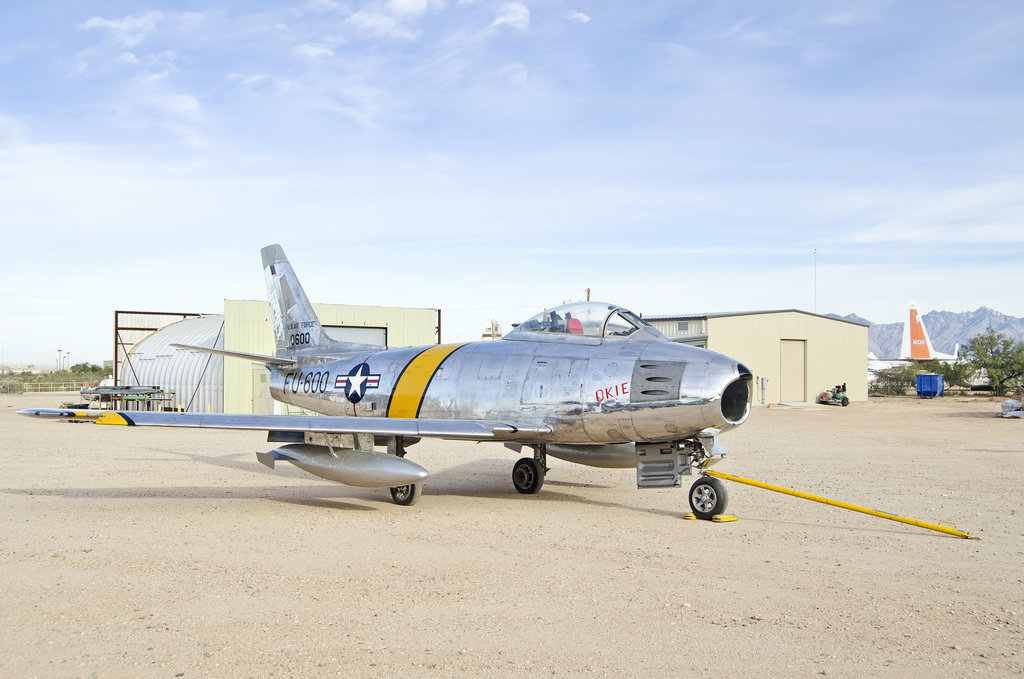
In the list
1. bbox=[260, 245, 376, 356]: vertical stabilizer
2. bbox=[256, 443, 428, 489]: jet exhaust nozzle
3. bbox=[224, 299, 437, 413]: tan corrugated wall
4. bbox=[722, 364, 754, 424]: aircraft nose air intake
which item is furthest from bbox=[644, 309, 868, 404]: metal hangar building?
bbox=[256, 443, 428, 489]: jet exhaust nozzle

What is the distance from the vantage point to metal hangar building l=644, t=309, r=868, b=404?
3744 centimetres

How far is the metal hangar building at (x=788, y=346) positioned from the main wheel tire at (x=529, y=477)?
25.8 metres

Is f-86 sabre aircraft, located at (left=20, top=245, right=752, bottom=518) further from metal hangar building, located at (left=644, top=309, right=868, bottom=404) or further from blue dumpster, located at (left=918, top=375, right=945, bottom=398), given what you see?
blue dumpster, located at (left=918, top=375, right=945, bottom=398)

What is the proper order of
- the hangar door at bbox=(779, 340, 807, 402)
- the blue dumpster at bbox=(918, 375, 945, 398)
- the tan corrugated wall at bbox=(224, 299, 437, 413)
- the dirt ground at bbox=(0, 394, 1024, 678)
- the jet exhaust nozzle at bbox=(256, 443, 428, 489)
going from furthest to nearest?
the blue dumpster at bbox=(918, 375, 945, 398) → the hangar door at bbox=(779, 340, 807, 402) → the tan corrugated wall at bbox=(224, 299, 437, 413) → the jet exhaust nozzle at bbox=(256, 443, 428, 489) → the dirt ground at bbox=(0, 394, 1024, 678)

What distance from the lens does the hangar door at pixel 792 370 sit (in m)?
39.2

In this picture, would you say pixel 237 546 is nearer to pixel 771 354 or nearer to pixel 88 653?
pixel 88 653

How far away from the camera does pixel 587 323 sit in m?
10.5

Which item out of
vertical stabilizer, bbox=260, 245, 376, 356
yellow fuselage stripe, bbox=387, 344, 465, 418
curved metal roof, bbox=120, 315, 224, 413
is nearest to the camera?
yellow fuselage stripe, bbox=387, 344, 465, 418

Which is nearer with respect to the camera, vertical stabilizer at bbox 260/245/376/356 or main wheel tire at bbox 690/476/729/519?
main wheel tire at bbox 690/476/729/519

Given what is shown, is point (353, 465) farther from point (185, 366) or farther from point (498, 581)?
point (185, 366)

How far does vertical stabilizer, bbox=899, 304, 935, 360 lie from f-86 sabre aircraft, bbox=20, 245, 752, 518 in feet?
212

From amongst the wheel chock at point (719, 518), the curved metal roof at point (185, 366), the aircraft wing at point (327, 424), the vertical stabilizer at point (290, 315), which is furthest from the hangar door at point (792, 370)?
the aircraft wing at point (327, 424)

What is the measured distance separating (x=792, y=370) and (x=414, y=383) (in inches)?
1286

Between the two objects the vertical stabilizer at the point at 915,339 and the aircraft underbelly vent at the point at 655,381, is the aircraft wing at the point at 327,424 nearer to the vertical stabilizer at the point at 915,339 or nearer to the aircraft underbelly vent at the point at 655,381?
→ the aircraft underbelly vent at the point at 655,381
